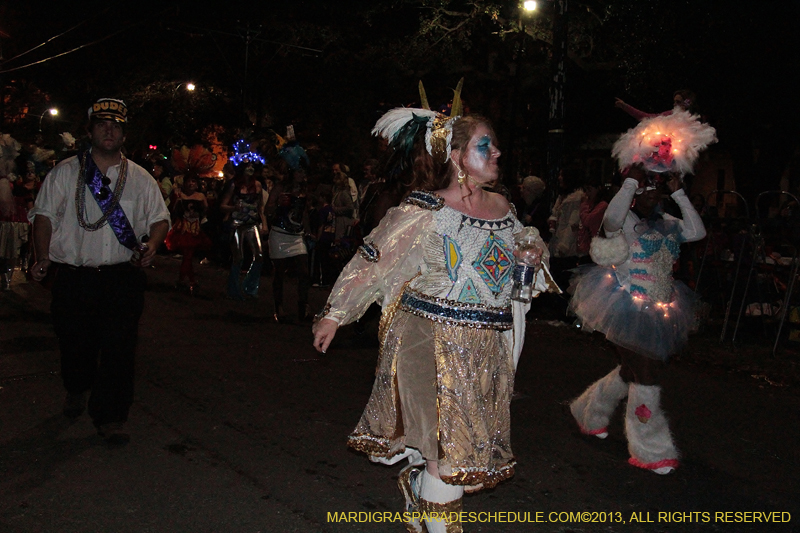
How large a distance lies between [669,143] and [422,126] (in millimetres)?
1917

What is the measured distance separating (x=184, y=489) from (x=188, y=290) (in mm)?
8379

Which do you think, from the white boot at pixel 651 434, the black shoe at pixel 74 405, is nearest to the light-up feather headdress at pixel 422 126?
the white boot at pixel 651 434

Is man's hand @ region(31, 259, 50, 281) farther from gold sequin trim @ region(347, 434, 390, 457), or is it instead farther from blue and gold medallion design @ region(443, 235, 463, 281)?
blue and gold medallion design @ region(443, 235, 463, 281)

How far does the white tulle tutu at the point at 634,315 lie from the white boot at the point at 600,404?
466 mm

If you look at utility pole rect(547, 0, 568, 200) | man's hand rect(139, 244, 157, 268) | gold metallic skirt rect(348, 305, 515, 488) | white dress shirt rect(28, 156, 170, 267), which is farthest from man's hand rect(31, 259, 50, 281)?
utility pole rect(547, 0, 568, 200)

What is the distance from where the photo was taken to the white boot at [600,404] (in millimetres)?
5559

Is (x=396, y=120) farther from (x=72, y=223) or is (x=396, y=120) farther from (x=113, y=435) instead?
Answer: (x=113, y=435)

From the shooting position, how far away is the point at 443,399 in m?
3.55

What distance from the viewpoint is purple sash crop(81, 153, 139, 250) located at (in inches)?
205

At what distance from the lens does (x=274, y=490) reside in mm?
4531

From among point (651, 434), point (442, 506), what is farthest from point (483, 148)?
point (651, 434)

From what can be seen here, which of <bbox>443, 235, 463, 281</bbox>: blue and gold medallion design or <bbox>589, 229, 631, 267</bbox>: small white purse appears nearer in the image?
<bbox>443, 235, 463, 281</bbox>: blue and gold medallion design

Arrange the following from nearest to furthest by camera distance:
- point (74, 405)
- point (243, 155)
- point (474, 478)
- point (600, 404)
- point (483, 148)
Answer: point (474, 478), point (483, 148), point (74, 405), point (600, 404), point (243, 155)

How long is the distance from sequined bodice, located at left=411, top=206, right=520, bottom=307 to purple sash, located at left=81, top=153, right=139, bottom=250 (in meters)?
2.44
